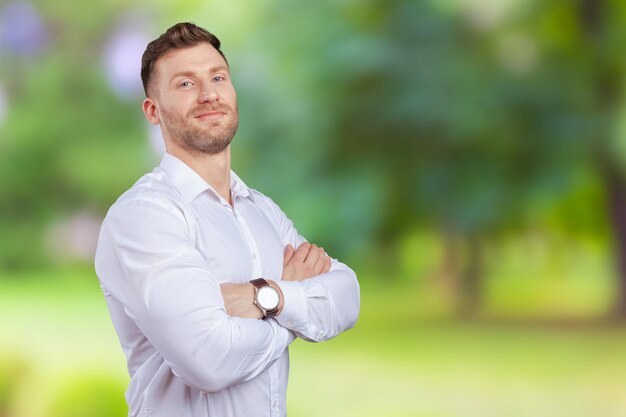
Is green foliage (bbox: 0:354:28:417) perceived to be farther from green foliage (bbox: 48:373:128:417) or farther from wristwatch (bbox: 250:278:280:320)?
wristwatch (bbox: 250:278:280:320)

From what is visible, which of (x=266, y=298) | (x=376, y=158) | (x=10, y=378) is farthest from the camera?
(x=376, y=158)

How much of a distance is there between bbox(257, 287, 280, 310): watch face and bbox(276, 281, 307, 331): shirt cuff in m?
0.02

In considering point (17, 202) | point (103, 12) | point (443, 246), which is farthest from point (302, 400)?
point (103, 12)

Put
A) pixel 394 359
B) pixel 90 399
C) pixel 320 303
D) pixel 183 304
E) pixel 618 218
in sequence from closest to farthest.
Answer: pixel 183 304 < pixel 320 303 < pixel 90 399 < pixel 394 359 < pixel 618 218

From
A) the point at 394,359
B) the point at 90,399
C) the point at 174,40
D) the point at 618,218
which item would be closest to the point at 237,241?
the point at 174,40

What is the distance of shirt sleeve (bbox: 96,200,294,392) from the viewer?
1.31 meters

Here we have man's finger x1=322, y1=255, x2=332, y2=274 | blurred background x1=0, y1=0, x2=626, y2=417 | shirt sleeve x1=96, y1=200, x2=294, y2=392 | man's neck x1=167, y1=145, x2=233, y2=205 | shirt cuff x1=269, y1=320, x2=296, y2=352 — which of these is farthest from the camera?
blurred background x1=0, y1=0, x2=626, y2=417

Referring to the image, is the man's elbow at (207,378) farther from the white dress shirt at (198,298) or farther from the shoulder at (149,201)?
the shoulder at (149,201)

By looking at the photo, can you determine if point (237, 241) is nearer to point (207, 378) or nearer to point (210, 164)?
point (210, 164)

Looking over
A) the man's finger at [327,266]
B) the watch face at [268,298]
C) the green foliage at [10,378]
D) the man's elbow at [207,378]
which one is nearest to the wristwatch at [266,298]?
the watch face at [268,298]

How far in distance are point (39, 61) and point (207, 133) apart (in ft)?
14.5

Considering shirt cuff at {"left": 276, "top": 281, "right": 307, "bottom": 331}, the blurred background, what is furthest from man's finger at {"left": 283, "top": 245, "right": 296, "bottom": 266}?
the blurred background

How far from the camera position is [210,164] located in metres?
1.54

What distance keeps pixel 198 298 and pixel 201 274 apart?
40mm
